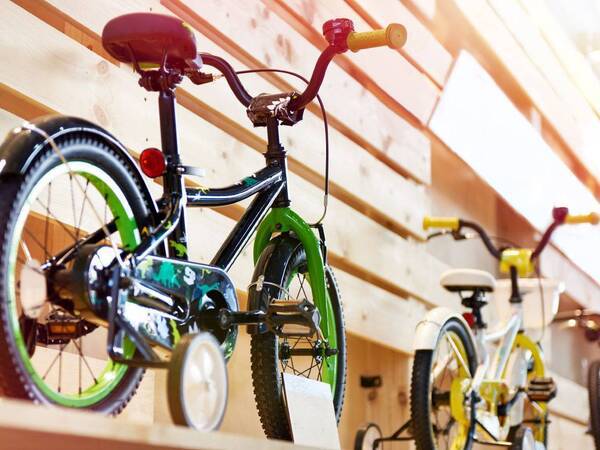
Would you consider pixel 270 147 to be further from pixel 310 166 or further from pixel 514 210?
pixel 514 210

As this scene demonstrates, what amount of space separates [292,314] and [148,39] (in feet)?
1.68

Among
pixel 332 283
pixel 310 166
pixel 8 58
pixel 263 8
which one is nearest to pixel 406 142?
pixel 310 166

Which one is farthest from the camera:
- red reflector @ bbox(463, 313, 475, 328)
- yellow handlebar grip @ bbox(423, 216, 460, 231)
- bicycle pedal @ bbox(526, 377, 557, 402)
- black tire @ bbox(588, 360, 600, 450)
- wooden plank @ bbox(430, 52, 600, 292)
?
wooden plank @ bbox(430, 52, 600, 292)

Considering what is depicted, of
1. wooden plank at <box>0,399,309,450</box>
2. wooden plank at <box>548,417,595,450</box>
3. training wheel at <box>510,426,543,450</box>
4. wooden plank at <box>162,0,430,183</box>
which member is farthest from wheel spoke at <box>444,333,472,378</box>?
wooden plank at <box>548,417,595,450</box>

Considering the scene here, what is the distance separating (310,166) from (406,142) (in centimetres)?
76

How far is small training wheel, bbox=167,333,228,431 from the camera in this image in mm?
1317

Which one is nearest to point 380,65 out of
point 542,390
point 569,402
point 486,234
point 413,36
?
point 413,36

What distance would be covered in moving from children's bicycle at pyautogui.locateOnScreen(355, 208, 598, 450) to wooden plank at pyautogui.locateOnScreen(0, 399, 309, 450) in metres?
1.18

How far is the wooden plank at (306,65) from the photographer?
252 centimetres

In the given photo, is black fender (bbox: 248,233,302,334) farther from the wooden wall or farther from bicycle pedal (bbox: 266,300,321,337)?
the wooden wall

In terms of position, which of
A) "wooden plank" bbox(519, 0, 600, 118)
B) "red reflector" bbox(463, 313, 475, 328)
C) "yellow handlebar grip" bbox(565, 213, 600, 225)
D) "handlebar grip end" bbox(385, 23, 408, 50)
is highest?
"wooden plank" bbox(519, 0, 600, 118)

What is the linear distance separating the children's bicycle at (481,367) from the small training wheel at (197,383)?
124 centimetres

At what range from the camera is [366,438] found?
2.76 meters

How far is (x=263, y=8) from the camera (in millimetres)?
2727
